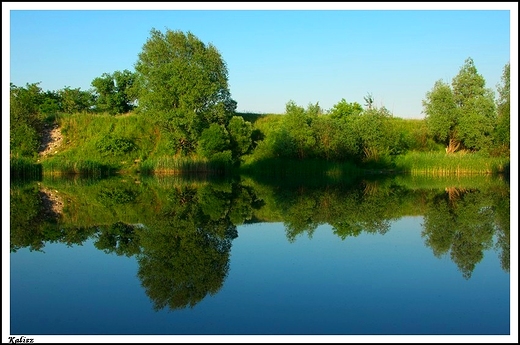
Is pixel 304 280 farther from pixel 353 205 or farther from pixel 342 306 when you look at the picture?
pixel 353 205

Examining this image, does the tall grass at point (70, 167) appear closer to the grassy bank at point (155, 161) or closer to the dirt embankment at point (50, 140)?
the grassy bank at point (155, 161)

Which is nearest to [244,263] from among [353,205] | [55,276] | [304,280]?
[304,280]

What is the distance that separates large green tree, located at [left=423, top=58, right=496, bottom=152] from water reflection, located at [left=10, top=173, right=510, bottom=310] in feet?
53.1

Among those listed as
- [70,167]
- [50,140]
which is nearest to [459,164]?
[70,167]

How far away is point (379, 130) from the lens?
3475 cm

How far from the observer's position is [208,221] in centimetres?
1265

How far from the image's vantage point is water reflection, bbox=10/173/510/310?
8188 mm

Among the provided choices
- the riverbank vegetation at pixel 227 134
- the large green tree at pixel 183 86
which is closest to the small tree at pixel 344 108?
the riverbank vegetation at pixel 227 134

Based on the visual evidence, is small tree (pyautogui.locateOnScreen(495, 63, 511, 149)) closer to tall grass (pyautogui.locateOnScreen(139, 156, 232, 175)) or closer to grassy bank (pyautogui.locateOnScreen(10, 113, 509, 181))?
grassy bank (pyautogui.locateOnScreen(10, 113, 509, 181))

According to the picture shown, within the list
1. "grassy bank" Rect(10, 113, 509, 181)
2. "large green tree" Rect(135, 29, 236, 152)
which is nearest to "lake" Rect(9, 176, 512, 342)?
"grassy bank" Rect(10, 113, 509, 181)

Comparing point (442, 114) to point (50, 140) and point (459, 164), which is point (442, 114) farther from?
point (50, 140)

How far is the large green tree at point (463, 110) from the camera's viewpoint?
35.5m

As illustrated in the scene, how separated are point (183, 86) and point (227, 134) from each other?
4464 mm

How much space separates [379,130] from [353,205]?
65.8 feet
